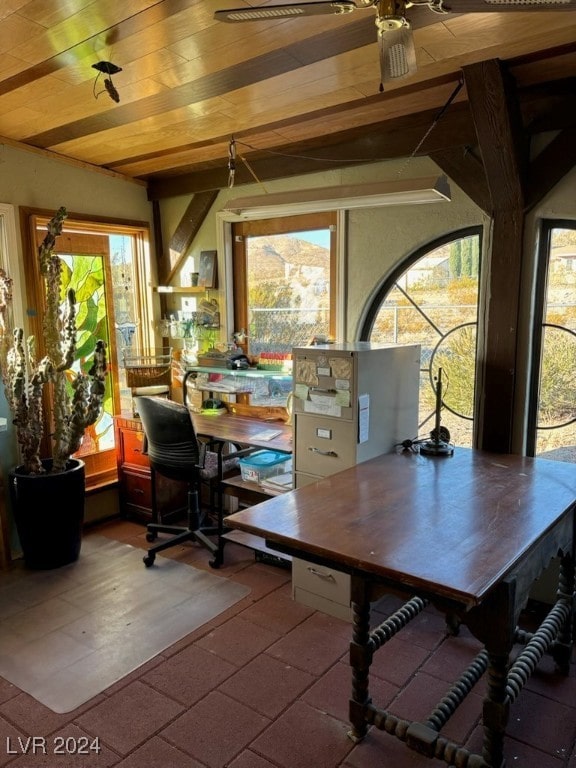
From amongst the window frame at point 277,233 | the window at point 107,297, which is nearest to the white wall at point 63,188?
the window at point 107,297

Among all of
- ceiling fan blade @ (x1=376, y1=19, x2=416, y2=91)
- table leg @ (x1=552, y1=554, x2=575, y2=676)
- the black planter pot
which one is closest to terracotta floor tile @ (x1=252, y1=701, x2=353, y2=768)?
table leg @ (x1=552, y1=554, x2=575, y2=676)

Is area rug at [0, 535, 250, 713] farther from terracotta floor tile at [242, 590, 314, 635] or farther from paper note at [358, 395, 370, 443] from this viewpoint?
paper note at [358, 395, 370, 443]

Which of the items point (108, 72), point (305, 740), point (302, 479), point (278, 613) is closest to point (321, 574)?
point (278, 613)

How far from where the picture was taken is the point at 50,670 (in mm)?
2357

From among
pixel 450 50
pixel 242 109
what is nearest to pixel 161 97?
pixel 242 109

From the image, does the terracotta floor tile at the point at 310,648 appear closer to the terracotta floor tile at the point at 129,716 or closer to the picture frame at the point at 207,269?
the terracotta floor tile at the point at 129,716

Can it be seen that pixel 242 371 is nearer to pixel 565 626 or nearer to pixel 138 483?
pixel 138 483

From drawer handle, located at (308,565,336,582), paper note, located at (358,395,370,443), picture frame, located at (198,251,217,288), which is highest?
picture frame, located at (198,251,217,288)

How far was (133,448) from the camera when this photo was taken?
3.85 m

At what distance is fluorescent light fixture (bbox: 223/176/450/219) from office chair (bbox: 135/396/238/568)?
1252 mm

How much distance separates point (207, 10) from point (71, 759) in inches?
101

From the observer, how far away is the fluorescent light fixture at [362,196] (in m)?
2.17

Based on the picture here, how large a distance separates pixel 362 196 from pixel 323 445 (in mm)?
1182

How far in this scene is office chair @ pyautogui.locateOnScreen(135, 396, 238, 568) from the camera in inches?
125
